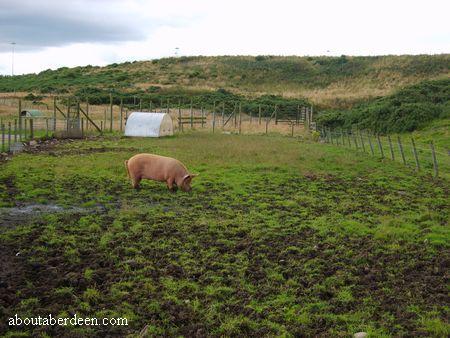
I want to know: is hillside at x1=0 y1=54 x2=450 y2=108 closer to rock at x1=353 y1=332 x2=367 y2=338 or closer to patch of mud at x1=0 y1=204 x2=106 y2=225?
patch of mud at x1=0 y1=204 x2=106 y2=225

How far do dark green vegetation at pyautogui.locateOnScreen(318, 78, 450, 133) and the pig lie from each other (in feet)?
78.8

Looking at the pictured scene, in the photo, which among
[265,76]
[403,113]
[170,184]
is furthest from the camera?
[265,76]

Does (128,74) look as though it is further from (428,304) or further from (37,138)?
(428,304)

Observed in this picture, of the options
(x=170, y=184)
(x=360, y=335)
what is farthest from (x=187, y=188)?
(x=360, y=335)

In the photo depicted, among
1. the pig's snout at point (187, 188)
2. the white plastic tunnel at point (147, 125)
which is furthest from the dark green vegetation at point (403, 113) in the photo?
the pig's snout at point (187, 188)

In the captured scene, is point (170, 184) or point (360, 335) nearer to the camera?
point (360, 335)

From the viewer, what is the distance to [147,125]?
28922 mm

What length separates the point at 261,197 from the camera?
12.9 meters

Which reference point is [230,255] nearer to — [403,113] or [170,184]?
[170,184]

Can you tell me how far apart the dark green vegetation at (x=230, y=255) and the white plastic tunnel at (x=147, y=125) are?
13233mm

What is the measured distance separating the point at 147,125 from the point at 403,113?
17.9m

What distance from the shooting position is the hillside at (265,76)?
203 feet

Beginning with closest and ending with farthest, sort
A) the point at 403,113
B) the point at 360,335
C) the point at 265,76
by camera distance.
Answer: the point at 360,335
the point at 403,113
the point at 265,76

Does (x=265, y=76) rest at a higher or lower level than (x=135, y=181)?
higher
